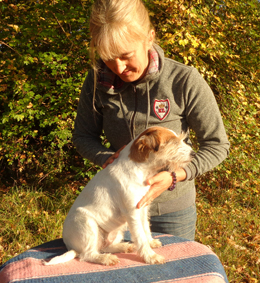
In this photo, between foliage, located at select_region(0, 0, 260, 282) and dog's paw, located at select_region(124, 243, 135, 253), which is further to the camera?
foliage, located at select_region(0, 0, 260, 282)

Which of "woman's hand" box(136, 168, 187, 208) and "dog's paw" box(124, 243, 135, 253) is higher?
"woman's hand" box(136, 168, 187, 208)

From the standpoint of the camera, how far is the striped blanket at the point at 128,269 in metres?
1.80

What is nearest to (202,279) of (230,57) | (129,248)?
(129,248)

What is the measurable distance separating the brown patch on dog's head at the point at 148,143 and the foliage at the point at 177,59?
2.94 meters

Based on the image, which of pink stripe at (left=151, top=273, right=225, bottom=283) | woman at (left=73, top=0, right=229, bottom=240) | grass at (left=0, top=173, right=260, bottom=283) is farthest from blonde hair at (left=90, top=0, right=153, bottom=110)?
grass at (left=0, top=173, right=260, bottom=283)

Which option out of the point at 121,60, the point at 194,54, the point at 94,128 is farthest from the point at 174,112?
the point at 194,54

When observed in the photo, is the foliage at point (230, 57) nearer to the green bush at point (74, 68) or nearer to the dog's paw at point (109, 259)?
the green bush at point (74, 68)

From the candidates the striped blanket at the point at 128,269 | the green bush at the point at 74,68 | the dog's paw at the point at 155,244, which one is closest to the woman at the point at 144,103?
the dog's paw at the point at 155,244

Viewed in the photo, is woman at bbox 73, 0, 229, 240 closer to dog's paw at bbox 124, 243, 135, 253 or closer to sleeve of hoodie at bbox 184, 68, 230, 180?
sleeve of hoodie at bbox 184, 68, 230, 180

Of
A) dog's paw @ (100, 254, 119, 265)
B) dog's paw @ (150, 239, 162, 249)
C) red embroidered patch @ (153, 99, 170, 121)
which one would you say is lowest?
dog's paw @ (150, 239, 162, 249)

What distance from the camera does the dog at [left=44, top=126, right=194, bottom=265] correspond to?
207 centimetres

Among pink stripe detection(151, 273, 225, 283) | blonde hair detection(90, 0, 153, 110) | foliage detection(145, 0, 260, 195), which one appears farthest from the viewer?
foliage detection(145, 0, 260, 195)

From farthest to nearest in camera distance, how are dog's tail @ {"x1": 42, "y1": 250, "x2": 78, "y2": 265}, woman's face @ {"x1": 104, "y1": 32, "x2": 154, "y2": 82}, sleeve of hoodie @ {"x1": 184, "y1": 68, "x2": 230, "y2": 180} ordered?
sleeve of hoodie @ {"x1": 184, "y1": 68, "x2": 230, "y2": 180}, woman's face @ {"x1": 104, "y1": 32, "x2": 154, "y2": 82}, dog's tail @ {"x1": 42, "y1": 250, "x2": 78, "y2": 265}

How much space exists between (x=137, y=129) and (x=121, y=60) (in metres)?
0.63
